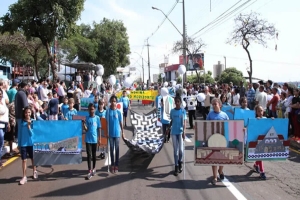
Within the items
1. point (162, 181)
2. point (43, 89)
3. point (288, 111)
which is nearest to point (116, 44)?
point (43, 89)

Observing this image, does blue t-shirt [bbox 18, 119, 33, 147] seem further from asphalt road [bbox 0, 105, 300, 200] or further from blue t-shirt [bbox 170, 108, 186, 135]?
blue t-shirt [bbox 170, 108, 186, 135]

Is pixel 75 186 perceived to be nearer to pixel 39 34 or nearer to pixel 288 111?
pixel 288 111

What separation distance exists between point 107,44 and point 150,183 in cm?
4362

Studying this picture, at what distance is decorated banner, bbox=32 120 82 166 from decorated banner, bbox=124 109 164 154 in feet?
4.90

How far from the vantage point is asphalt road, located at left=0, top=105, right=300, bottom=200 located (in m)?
6.04

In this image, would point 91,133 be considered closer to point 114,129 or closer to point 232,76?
point 114,129

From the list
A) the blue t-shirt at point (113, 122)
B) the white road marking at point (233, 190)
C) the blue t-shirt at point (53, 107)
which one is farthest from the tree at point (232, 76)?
the white road marking at point (233, 190)

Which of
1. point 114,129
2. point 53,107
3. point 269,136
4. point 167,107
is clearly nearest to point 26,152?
point 114,129

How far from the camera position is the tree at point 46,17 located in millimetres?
19953

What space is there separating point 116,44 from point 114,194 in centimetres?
4396

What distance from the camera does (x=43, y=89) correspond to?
1430cm

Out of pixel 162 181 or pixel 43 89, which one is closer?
pixel 162 181

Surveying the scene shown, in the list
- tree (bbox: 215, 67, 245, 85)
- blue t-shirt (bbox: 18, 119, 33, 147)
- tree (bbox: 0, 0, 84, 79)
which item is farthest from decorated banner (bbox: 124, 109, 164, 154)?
tree (bbox: 215, 67, 245, 85)

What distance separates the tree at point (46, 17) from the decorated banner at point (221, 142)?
15478 mm
